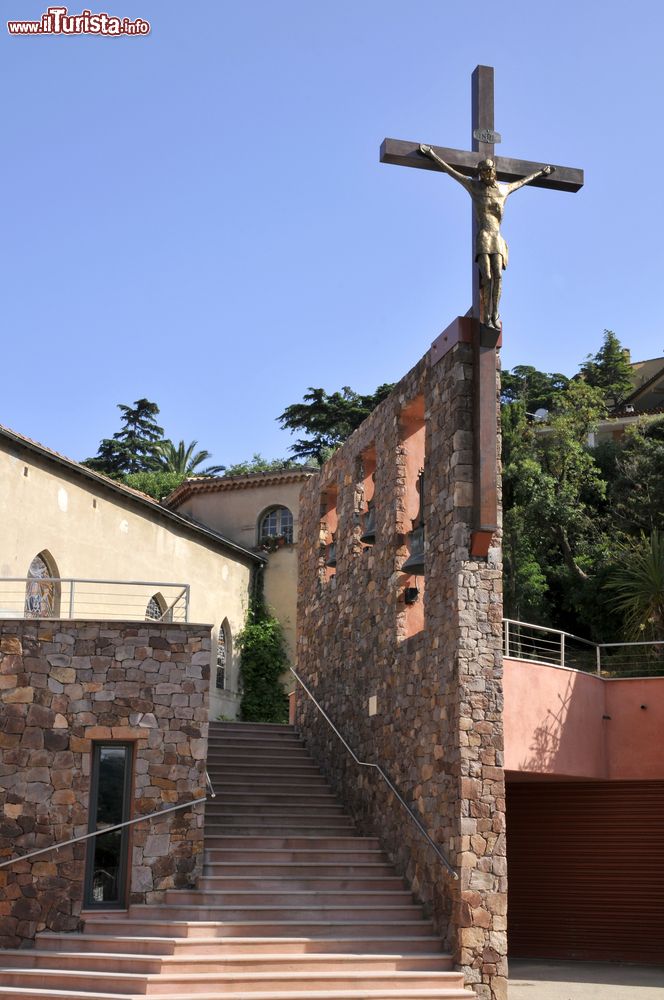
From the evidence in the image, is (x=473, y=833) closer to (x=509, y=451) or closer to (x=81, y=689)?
(x=81, y=689)

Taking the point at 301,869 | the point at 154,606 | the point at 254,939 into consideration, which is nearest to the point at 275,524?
the point at 154,606

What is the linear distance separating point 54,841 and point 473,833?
4595 millimetres

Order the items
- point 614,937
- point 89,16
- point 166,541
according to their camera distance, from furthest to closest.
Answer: point 166,541 → point 614,937 → point 89,16

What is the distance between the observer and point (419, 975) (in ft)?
34.3

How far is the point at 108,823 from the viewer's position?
12.2 m

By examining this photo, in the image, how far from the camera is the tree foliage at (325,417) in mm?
38241

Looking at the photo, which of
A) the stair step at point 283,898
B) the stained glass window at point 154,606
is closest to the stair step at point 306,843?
the stair step at point 283,898

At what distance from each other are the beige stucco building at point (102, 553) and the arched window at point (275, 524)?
1138 millimetres

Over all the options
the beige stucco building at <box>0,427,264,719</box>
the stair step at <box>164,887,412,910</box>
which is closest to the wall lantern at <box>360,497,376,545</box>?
the beige stucco building at <box>0,427,264,719</box>

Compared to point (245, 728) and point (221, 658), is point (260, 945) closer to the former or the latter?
point (245, 728)

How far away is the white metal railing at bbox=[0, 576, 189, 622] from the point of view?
17.6 metres

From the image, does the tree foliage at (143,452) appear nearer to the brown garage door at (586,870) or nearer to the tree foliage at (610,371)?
the tree foliage at (610,371)

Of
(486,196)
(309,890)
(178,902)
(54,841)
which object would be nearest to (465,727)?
(309,890)

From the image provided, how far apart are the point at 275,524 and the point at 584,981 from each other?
15.8 metres
